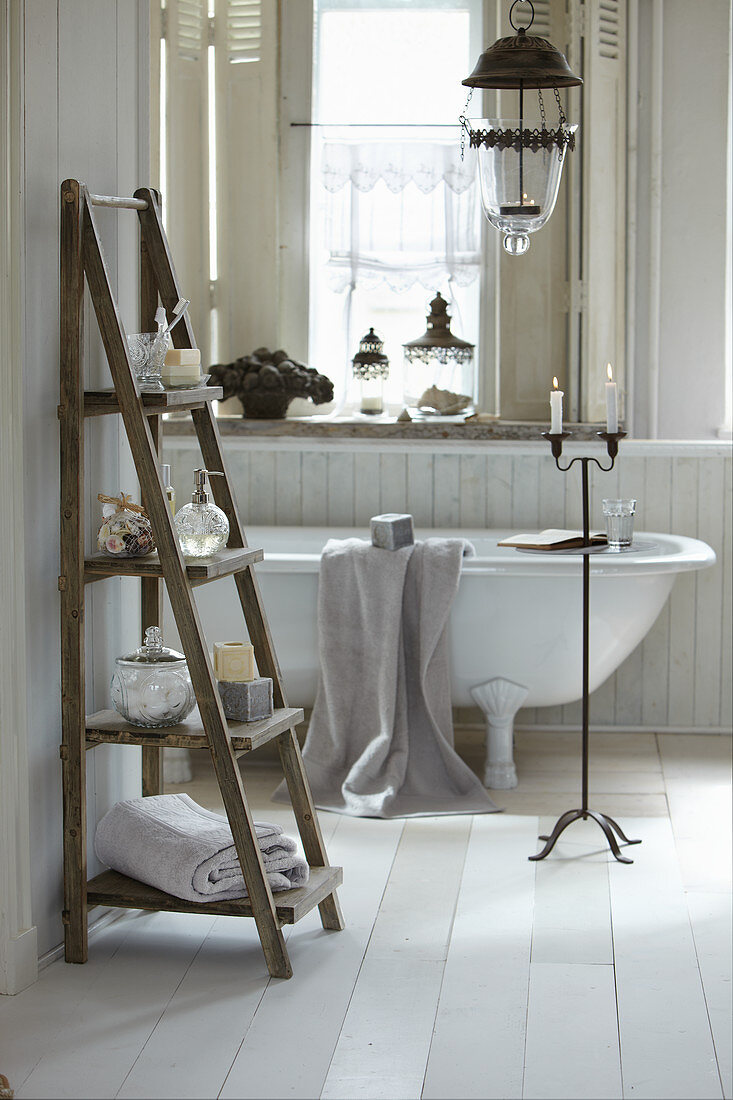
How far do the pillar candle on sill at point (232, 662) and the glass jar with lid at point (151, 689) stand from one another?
7 cm

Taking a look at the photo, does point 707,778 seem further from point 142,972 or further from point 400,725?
point 142,972

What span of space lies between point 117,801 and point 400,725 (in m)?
1.05

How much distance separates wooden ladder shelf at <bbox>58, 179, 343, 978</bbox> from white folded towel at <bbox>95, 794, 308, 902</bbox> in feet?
0.10

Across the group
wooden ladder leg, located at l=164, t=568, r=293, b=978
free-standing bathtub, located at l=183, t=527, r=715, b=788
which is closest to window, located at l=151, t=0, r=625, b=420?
free-standing bathtub, located at l=183, t=527, r=715, b=788

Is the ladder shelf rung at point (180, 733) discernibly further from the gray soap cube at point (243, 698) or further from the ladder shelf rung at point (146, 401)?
the ladder shelf rung at point (146, 401)

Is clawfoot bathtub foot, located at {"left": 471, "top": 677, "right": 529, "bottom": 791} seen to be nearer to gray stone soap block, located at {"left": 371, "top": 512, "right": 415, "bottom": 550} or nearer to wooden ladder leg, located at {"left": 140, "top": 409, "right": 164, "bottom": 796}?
gray stone soap block, located at {"left": 371, "top": 512, "right": 415, "bottom": 550}

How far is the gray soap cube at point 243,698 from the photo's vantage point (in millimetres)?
2564

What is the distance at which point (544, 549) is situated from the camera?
11.0ft

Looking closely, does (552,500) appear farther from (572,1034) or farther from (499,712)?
(572,1034)

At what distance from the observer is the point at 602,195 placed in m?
4.52

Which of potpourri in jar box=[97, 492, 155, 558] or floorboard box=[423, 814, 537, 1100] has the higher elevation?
potpourri in jar box=[97, 492, 155, 558]

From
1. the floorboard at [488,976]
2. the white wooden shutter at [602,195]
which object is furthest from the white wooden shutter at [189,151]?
the floorboard at [488,976]

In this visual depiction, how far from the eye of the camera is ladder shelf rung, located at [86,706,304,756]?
97.0 inches

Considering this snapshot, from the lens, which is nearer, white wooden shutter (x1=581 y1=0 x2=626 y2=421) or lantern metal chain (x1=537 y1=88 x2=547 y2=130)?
lantern metal chain (x1=537 y1=88 x2=547 y2=130)
